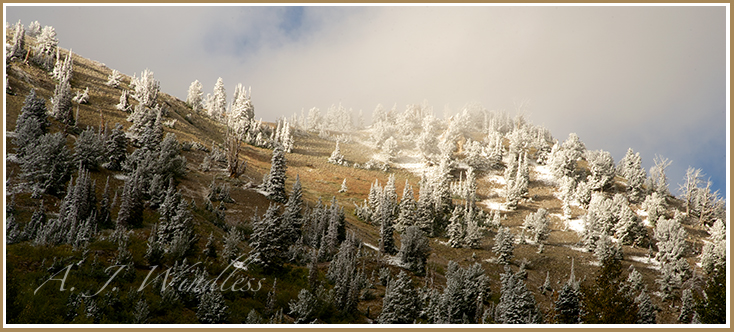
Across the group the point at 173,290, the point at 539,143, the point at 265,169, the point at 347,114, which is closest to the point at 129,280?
the point at 173,290

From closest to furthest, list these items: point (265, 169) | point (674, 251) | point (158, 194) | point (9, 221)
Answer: point (9, 221)
point (158, 194)
point (674, 251)
point (265, 169)

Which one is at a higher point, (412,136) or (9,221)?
(412,136)

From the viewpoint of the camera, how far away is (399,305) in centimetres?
1920

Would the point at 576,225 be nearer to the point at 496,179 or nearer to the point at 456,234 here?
the point at 496,179

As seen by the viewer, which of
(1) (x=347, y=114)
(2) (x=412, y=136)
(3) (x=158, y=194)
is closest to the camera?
(3) (x=158, y=194)

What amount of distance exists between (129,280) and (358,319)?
436 inches

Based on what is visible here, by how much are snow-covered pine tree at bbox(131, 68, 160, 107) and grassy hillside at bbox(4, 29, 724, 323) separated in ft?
11.1

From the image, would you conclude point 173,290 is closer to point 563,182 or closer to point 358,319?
point 358,319

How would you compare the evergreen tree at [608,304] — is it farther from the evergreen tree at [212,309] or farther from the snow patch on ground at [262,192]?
the snow patch on ground at [262,192]

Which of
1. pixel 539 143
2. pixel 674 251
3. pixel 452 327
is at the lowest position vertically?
pixel 674 251

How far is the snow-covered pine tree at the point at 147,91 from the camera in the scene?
206ft

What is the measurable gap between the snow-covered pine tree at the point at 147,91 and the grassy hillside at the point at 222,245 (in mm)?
3394

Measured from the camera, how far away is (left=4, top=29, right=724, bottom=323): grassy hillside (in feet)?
45.3

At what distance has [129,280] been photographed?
15625mm
